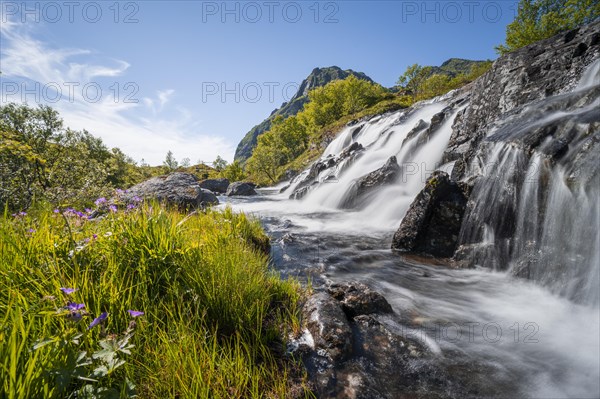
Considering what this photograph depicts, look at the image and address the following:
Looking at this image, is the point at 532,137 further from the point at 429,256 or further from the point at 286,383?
the point at 286,383

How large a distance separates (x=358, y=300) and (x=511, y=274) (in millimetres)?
3911

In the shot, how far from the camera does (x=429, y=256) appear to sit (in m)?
6.98

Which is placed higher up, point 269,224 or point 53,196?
point 53,196

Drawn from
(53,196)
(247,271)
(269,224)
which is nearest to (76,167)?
(53,196)

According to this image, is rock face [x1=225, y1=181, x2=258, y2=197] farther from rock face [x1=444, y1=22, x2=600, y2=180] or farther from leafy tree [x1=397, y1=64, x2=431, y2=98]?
leafy tree [x1=397, y1=64, x2=431, y2=98]

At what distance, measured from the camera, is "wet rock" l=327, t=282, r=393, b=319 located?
Answer: 3910 mm

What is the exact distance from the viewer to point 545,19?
131ft

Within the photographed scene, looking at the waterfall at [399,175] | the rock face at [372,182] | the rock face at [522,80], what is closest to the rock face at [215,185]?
the waterfall at [399,175]

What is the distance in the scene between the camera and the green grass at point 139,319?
1543 millimetres

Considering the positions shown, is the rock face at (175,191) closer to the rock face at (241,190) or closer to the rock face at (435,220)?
the rock face at (435,220)

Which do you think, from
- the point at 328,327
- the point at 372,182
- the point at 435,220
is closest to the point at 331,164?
the point at 372,182

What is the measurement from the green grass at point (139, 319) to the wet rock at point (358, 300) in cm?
78

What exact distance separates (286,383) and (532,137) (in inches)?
302

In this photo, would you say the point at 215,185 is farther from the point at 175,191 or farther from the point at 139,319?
the point at 139,319
